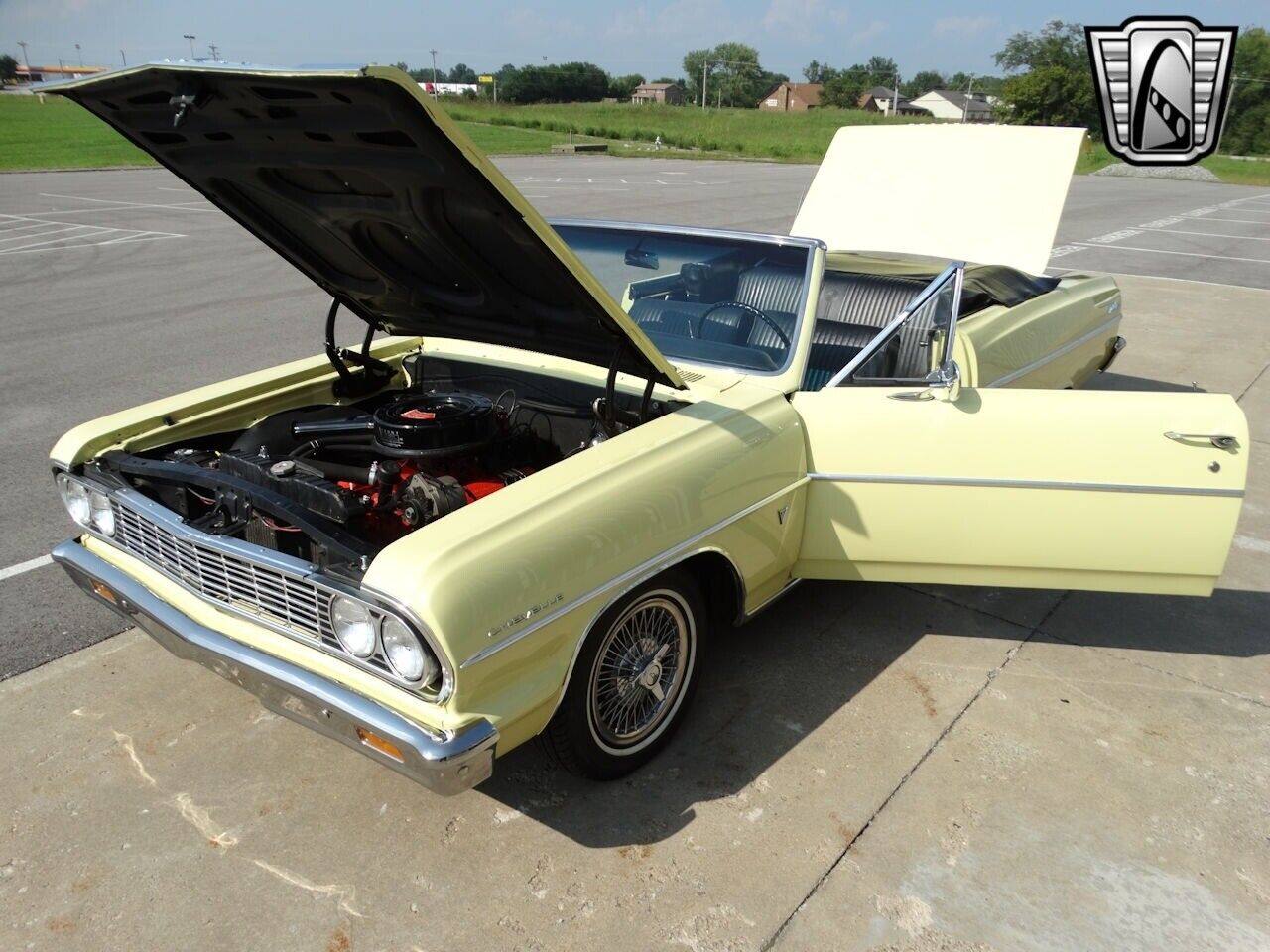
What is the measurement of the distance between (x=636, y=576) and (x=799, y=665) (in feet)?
3.92

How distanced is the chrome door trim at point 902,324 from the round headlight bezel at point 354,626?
73.5 inches

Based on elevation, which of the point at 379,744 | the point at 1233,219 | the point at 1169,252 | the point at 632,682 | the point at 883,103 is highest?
the point at 883,103

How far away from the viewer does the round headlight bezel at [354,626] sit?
2.39 meters

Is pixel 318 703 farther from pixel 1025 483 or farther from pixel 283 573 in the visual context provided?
pixel 1025 483

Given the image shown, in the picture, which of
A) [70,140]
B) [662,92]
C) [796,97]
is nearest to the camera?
[70,140]

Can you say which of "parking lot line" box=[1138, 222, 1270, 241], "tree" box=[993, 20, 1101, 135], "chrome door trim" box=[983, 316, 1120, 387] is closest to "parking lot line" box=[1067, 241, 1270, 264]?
"parking lot line" box=[1138, 222, 1270, 241]

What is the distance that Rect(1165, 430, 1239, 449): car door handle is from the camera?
3.28 metres

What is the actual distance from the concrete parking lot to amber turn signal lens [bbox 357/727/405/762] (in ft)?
1.61

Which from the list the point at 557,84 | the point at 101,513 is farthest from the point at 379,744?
the point at 557,84

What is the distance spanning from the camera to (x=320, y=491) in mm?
2738

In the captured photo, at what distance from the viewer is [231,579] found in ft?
8.81

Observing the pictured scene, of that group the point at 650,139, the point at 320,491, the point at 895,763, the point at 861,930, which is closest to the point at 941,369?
the point at 895,763

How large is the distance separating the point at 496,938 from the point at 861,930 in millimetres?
949

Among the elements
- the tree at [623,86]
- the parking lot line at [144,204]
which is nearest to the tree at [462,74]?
the tree at [623,86]
